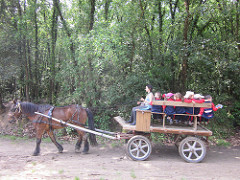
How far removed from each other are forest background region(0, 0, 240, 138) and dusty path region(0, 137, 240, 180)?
8.18 feet

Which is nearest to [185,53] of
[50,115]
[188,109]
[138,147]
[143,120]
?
[188,109]

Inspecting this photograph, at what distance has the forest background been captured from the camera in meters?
7.61

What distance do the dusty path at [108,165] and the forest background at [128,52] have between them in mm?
2493

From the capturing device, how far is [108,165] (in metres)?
4.98

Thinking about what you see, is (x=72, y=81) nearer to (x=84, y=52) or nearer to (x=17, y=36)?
(x=84, y=52)

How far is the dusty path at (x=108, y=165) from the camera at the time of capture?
4258 mm

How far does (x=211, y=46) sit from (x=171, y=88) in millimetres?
2435

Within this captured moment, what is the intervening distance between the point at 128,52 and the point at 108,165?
14.3 ft

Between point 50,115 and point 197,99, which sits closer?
point 197,99

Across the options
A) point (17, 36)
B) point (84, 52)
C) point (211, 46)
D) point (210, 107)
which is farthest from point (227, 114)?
point (17, 36)

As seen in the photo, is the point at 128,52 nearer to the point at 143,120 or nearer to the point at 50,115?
the point at 143,120

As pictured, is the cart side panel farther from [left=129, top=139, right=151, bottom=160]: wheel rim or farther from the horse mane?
the horse mane

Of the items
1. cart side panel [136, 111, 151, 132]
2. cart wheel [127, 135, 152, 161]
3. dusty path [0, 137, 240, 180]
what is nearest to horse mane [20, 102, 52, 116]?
dusty path [0, 137, 240, 180]

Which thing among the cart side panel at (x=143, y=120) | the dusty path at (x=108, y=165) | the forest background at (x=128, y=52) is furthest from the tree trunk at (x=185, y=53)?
the cart side panel at (x=143, y=120)
